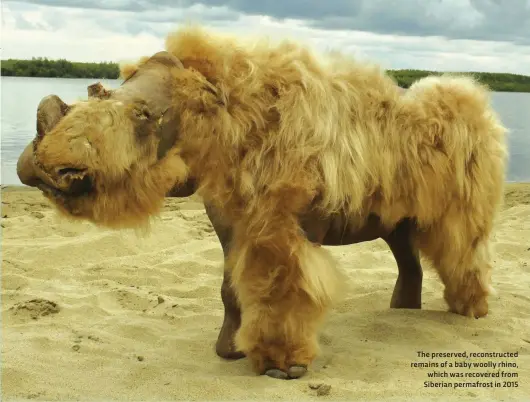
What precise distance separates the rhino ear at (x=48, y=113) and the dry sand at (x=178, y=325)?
1.44ft

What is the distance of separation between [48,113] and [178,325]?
69.3 inches

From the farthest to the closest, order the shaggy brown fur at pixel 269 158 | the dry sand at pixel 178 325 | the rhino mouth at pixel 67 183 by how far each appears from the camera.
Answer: the dry sand at pixel 178 325 < the shaggy brown fur at pixel 269 158 < the rhino mouth at pixel 67 183

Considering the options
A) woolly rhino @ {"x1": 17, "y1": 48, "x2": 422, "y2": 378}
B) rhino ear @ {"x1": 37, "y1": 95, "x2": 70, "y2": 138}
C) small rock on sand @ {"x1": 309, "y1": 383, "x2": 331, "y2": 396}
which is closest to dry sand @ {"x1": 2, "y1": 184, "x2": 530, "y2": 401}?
small rock on sand @ {"x1": 309, "y1": 383, "x2": 331, "y2": 396}

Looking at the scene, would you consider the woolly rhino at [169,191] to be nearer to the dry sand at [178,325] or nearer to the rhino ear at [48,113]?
the rhino ear at [48,113]

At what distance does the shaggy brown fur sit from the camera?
2836mm

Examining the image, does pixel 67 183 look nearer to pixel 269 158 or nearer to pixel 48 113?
pixel 48 113

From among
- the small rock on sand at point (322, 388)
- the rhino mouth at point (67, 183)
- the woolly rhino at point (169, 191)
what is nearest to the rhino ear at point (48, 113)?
the woolly rhino at point (169, 191)

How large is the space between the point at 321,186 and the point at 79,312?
1963 millimetres

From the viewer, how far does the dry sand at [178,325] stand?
3.01 metres

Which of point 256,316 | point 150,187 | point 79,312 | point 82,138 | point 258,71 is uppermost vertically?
point 258,71

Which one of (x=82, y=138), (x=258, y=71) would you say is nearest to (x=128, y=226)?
(x=82, y=138)

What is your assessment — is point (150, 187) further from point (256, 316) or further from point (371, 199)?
point (371, 199)

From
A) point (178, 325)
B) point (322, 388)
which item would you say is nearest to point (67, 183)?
point (322, 388)

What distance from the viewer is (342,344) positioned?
362cm
